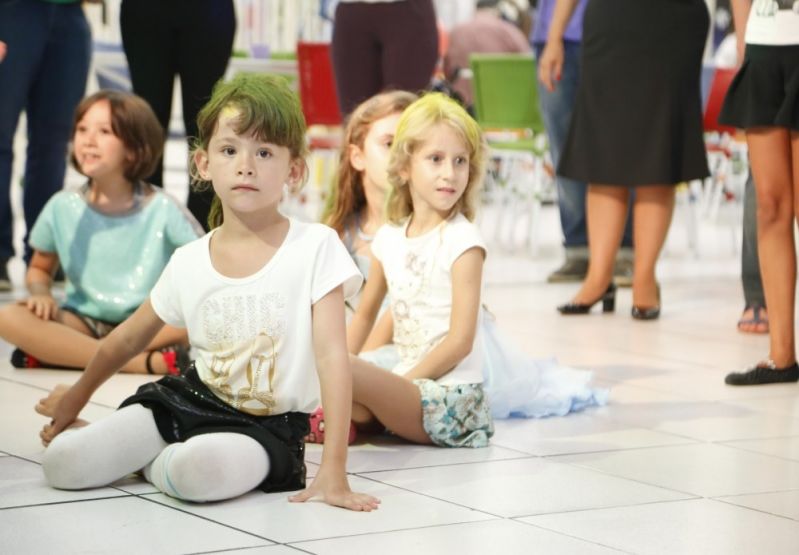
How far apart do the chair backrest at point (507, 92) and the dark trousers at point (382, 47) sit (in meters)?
2.32

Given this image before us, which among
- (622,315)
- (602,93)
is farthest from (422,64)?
(622,315)

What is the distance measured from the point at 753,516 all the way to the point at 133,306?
1.97 m

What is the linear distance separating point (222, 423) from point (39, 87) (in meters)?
2.87

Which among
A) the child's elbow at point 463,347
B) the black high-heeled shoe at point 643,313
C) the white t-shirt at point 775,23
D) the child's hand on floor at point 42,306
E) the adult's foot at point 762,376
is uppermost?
the white t-shirt at point 775,23

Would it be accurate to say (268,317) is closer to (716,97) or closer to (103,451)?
(103,451)

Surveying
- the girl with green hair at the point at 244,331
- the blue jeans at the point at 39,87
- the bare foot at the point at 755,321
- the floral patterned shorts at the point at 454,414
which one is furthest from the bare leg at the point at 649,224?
the girl with green hair at the point at 244,331

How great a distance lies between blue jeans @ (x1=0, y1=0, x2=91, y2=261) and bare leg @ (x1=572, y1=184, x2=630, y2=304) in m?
1.93

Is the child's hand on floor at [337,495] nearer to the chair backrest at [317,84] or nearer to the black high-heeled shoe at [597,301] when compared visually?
the black high-heeled shoe at [597,301]

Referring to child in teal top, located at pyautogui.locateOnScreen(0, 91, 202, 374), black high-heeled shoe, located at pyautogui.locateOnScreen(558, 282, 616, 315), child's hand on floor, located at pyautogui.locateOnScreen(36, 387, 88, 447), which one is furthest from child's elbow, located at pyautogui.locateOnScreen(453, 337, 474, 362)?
black high-heeled shoe, located at pyautogui.locateOnScreen(558, 282, 616, 315)

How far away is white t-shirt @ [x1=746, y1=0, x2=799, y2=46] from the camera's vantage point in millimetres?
3539

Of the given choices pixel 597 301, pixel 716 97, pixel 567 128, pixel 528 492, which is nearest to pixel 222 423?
pixel 528 492

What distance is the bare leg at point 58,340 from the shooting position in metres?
3.66

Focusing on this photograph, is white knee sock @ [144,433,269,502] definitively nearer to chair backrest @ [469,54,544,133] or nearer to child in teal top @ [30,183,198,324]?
child in teal top @ [30,183,198,324]

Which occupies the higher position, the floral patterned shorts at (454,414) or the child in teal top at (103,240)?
the child in teal top at (103,240)
